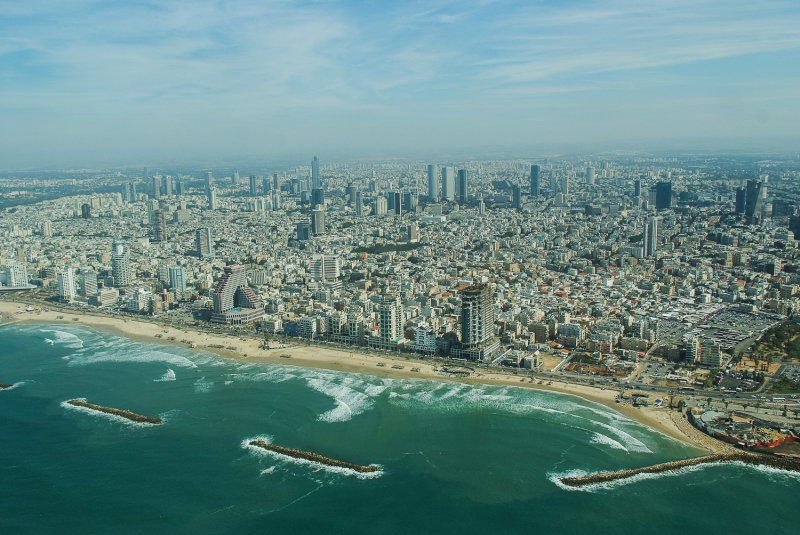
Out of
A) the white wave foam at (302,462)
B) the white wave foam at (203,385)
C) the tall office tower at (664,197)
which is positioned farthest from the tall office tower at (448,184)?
the white wave foam at (302,462)

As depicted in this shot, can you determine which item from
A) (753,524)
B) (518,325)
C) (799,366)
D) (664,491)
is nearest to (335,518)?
(664,491)

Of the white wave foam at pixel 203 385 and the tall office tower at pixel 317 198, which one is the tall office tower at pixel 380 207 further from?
the white wave foam at pixel 203 385

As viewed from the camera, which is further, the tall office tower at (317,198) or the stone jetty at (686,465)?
the tall office tower at (317,198)

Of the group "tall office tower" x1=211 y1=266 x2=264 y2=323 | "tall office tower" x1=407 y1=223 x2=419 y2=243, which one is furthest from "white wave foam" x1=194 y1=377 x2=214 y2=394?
"tall office tower" x1=407 y1=223 x2=419 y2=243

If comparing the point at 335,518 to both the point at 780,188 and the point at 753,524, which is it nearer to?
the point at 753,524

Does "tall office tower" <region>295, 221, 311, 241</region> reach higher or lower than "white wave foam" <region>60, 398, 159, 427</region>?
higher

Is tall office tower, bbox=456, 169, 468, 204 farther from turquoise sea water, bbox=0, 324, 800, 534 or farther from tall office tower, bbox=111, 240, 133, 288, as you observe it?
turquoise sea water, bbox=0, 324, 800, 534
